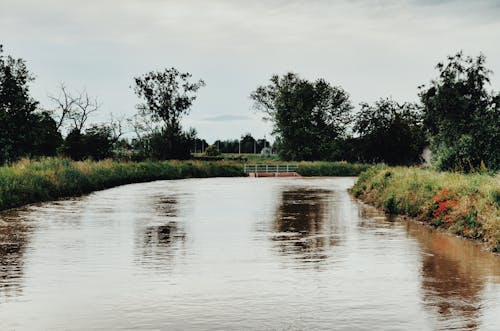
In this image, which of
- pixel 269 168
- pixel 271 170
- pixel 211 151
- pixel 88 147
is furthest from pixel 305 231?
pixel 211 151

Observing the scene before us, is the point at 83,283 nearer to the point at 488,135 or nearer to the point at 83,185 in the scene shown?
the point at 83,185

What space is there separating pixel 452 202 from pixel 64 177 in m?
20.3

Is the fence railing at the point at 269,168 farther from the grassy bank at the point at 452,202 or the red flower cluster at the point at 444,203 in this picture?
the red flower cluster at the point at 444,203

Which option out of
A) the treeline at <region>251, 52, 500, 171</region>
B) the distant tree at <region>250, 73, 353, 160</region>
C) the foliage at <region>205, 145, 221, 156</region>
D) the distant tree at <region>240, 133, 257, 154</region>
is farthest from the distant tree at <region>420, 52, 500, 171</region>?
the distant tree at <region>240, 133, 257, 154</region>

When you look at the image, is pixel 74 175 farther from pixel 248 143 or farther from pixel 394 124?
pixel 248 143

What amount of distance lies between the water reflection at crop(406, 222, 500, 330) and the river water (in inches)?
0.8

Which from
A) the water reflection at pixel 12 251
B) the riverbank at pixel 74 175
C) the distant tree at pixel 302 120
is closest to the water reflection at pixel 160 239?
the water reflection at pixel 12 251

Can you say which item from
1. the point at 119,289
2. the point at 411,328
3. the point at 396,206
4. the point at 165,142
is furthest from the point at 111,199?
the point at 165,142

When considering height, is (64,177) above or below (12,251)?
above

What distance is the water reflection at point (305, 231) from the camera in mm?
13406

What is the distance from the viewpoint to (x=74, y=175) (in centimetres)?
3522

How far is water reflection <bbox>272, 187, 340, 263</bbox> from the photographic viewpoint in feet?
44.0

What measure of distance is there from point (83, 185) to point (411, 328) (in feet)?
96.9

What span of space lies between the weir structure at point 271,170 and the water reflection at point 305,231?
4173 cm
